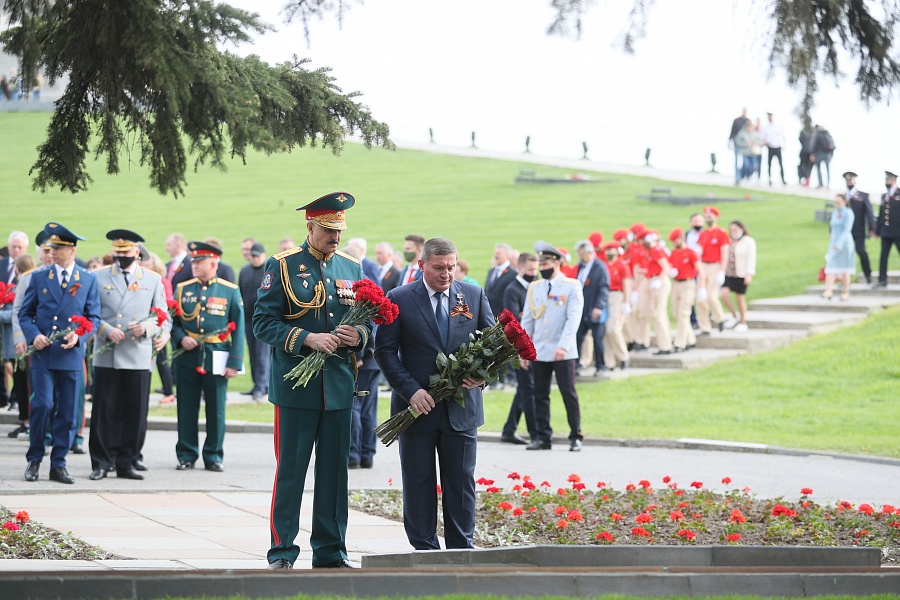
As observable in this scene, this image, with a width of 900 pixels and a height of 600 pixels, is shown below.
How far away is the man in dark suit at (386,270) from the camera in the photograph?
58.1 ft

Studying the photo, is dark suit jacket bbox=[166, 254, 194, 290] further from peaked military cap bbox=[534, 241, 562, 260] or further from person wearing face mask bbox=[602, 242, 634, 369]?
person wearing face mask bbox=[602, 242, 634, 369]

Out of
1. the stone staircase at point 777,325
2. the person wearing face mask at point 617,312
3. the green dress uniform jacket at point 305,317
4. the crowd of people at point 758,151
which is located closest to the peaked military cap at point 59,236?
the green dress uniform jacket at point 305,317

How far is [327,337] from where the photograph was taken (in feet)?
23.9

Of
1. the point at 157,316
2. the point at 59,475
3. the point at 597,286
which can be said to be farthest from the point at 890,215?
the point at 59,475

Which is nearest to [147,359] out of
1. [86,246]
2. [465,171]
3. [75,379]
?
[75,379]

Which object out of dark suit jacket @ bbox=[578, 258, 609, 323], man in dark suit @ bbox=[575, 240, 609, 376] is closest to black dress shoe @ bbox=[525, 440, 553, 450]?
man in dark suit @ bbox=[575, 240, 609, 376]

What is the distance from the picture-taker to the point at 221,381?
43.1 ft

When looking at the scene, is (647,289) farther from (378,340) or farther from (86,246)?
(86,246)

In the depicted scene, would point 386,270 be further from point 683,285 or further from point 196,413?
point 683,285

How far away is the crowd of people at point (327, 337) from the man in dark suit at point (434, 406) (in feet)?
0.03

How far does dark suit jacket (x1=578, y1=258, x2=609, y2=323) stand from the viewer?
19.8 meters

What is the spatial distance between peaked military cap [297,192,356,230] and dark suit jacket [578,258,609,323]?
12.5 metres

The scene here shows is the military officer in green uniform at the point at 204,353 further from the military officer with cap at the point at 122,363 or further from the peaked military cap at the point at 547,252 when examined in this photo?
the peaked military cap at the point at 547,252

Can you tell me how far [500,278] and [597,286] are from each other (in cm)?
175
